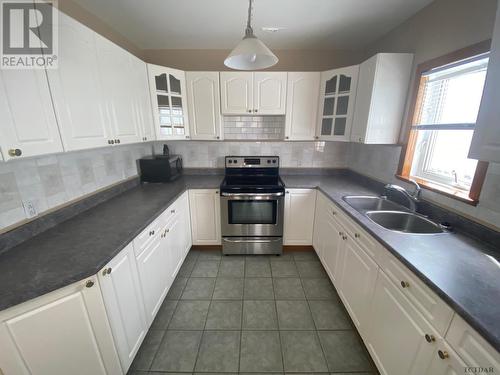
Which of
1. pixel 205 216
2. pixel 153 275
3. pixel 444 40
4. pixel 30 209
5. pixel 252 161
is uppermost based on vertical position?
pixel 444 40

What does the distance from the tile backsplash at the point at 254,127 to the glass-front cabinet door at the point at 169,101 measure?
584 mm

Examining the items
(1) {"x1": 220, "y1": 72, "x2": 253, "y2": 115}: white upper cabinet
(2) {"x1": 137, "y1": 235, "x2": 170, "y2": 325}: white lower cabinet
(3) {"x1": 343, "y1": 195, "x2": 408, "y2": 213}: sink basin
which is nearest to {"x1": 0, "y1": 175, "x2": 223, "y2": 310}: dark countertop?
(2) {"x1": 137, "y1": 235, "x2": 170, "y2": 325}: white lower cabinet

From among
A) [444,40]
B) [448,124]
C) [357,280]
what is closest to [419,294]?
[357,280]

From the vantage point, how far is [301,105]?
98.5 inches

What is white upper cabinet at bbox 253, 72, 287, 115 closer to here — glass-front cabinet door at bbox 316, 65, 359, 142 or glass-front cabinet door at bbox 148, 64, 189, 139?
glass-front cabinet door at bbox 316, 65, 359, 142

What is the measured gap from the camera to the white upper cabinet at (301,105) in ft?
8.00

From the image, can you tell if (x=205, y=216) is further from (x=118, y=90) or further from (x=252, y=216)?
(x=118, y=90)

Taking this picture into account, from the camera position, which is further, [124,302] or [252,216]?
[252,216]

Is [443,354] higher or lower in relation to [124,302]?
higher

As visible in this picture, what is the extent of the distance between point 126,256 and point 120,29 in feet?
7.34

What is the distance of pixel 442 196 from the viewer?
1.48 metres

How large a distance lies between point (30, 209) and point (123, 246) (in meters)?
0.67

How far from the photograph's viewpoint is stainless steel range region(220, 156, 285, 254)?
2.36 m

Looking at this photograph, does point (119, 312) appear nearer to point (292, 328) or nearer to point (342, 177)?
point (292, 328)
